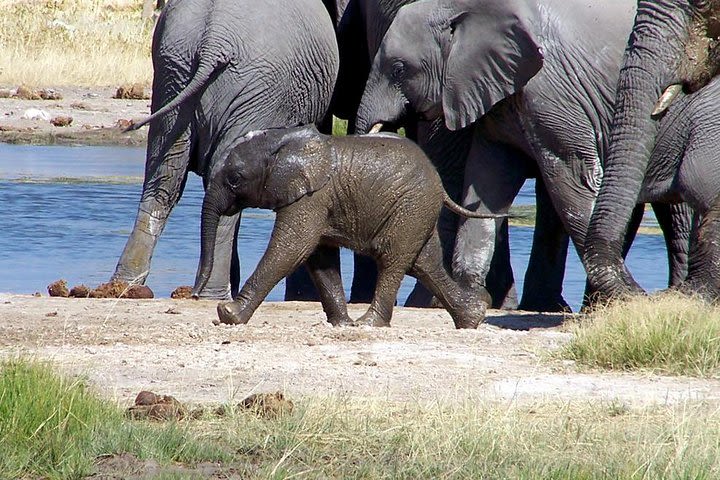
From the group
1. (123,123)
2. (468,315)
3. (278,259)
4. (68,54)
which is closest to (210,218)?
(278,259)

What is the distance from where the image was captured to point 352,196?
8.84 m

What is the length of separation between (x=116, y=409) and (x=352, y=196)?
2.89 m

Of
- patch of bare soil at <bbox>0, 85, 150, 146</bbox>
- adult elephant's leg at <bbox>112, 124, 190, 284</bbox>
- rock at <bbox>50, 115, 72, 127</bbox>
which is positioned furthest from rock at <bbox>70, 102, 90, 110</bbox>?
adult elephant's leg at <bbox>112, 124, 190, 284</bbox>

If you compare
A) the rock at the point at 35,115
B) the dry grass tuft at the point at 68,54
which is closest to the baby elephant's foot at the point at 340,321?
the rock at the point at 35,115

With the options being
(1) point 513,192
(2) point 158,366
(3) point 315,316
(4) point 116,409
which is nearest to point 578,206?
(1) point 513,192

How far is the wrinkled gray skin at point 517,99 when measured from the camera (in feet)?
34.0

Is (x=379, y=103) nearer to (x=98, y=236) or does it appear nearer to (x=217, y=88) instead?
(x=217, y=88)

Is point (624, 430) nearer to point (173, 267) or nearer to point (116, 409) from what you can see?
point (116, 409)

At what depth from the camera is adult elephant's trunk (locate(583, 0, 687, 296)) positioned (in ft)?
27.2

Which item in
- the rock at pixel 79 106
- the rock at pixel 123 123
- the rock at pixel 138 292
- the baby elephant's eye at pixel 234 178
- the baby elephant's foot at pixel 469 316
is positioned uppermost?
the baby elephant's eye at pixel 234 178

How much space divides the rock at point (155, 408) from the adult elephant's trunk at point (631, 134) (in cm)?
311

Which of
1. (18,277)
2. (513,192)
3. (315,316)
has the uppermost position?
(513,192)

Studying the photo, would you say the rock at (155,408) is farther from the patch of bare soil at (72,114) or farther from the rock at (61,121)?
the rock at (61,121)

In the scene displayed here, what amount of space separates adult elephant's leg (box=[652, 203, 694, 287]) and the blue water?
1531mm
